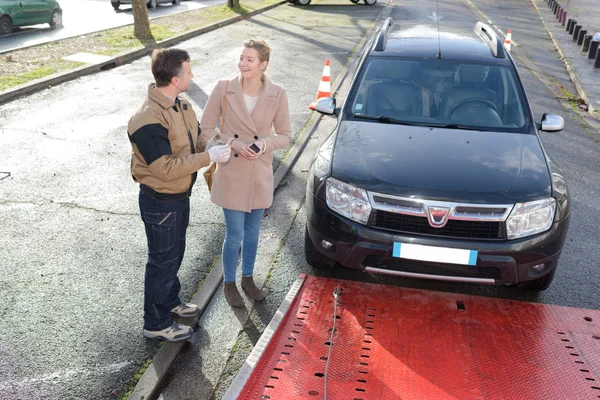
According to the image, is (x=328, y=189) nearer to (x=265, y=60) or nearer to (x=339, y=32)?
(x=265, y=60)

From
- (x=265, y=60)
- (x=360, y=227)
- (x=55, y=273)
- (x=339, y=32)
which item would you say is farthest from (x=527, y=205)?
(x=339, y=32)

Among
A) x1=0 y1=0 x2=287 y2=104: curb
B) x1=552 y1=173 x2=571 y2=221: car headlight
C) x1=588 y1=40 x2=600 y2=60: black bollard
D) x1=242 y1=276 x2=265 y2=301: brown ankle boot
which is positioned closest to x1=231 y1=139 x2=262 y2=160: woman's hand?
x1=242 y1=276 x2=265 y2=301: brown ankle boot

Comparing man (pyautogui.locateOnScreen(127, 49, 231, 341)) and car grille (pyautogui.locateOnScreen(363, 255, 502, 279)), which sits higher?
man (pyautogui.locateOnScreen(127, 49, 231, 341))

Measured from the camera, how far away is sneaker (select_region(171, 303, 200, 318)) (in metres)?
4.32

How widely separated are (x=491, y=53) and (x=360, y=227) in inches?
107

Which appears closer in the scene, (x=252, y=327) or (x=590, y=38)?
(x=252, y=327)

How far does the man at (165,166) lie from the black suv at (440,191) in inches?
42.3

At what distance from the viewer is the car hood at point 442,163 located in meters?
4.21

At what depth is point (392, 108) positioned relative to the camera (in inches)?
211

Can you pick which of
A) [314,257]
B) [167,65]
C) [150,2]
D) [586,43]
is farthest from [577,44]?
[167,65]

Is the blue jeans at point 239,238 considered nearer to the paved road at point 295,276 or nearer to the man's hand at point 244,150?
the paved road at point 295,276

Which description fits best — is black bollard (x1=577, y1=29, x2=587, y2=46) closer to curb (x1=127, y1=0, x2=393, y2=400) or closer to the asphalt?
the asphalt

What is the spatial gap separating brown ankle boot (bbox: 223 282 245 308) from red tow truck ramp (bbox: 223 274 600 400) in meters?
0.35

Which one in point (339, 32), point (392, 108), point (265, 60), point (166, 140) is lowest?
point (339, 32)
